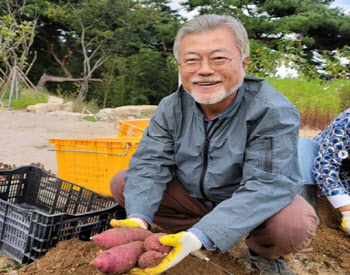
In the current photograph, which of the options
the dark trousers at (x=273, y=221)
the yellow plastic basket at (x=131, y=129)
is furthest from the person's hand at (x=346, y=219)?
the yellow plastic basket at (x=131, y=129)

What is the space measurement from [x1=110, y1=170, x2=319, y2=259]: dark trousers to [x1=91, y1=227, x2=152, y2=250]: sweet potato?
483 mm

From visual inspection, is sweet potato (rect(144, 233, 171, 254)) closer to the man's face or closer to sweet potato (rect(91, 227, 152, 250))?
sweet potato (rect(91, 227, 152, 250))

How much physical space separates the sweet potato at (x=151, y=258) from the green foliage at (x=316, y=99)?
16.2ft

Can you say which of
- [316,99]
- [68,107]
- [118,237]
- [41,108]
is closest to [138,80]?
[68,107]

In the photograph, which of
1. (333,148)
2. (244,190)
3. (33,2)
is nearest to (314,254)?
(333,148)

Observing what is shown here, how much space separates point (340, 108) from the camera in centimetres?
589

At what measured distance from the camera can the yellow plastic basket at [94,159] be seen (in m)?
2.70

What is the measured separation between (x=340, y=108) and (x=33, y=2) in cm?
1289

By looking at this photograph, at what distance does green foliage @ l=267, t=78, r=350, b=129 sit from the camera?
19.1ft

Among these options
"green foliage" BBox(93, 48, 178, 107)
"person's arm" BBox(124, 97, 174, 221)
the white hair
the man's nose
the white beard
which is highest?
the white hair

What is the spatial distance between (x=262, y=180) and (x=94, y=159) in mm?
1521

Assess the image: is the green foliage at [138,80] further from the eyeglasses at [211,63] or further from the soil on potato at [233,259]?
the eyeglasses at [211,63]

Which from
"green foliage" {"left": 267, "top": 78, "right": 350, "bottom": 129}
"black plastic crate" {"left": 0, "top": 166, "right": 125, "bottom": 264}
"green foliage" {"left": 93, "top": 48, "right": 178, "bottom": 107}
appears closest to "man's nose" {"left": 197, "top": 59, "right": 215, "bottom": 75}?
"black plastic crate" {"left": 0, "top": 166, "right": 125, "bottom": 264}

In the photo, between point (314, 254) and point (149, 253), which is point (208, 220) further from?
point (314, 254)
